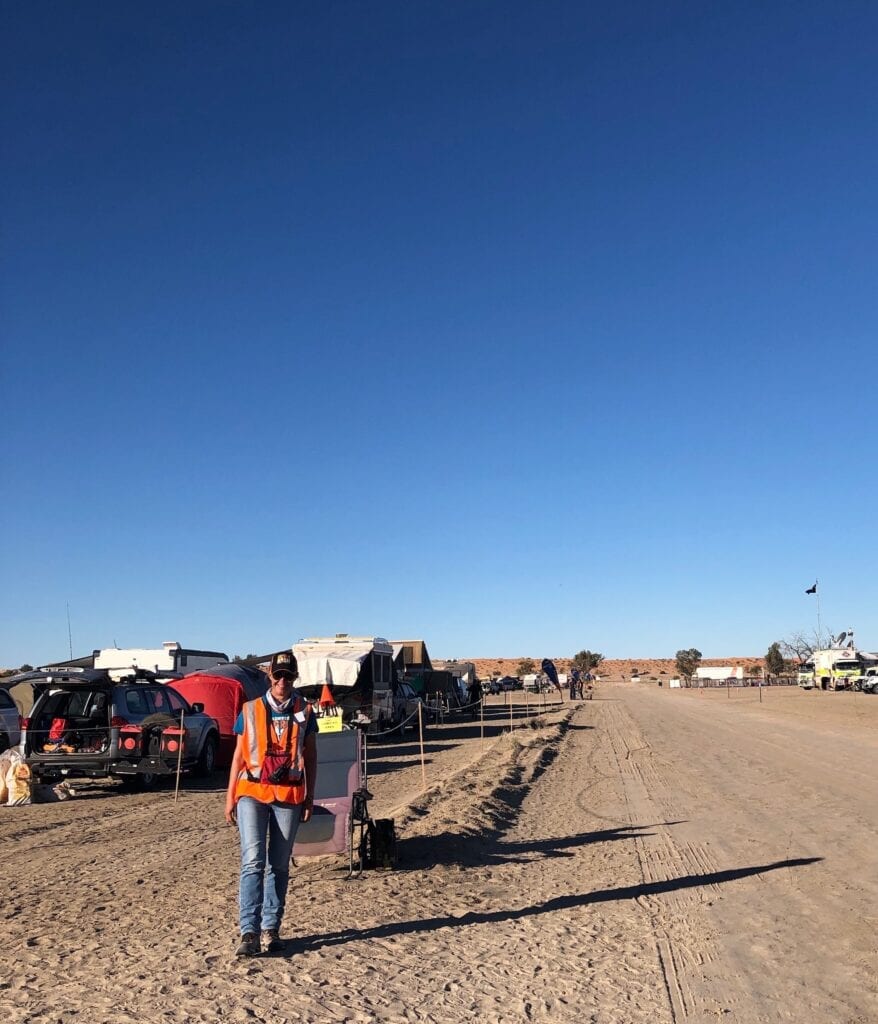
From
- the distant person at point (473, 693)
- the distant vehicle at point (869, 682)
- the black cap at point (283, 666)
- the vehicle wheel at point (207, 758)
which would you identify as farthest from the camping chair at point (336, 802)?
the distant vehicle at point (869, 682)

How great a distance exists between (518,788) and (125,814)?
5.73 metres

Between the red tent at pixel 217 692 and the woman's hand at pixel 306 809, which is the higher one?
the red tent at pixel 217 692

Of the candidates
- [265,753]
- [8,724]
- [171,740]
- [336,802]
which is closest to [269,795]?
[265,753]

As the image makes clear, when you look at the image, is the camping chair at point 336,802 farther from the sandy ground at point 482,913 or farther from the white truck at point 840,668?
the white truck at point 840,668

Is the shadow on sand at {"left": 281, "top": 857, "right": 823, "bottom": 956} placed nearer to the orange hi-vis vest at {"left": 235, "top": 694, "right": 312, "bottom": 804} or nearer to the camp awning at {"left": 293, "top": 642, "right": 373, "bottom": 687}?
the orange hi-vis vest at {"left": 235, "top": 694, "right": 312, "bottom": 804}

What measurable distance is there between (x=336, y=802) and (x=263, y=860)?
257 cm

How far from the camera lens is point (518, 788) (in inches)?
595

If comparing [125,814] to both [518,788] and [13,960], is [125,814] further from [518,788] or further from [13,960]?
[13,960]

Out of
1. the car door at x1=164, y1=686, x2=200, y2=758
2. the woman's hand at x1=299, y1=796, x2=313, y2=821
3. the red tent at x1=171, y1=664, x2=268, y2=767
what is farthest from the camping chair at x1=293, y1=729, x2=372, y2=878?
the red tent at x1=171, y1=664, x2=268, y2=767

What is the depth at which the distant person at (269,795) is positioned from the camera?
5.92 meters

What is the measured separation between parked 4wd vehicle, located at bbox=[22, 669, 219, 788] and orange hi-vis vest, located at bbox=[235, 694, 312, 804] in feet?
26.9

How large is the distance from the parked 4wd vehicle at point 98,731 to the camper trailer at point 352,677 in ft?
29.8

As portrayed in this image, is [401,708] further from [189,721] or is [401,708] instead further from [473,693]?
[473,693]

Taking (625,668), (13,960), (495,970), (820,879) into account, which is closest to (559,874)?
(820,879)
